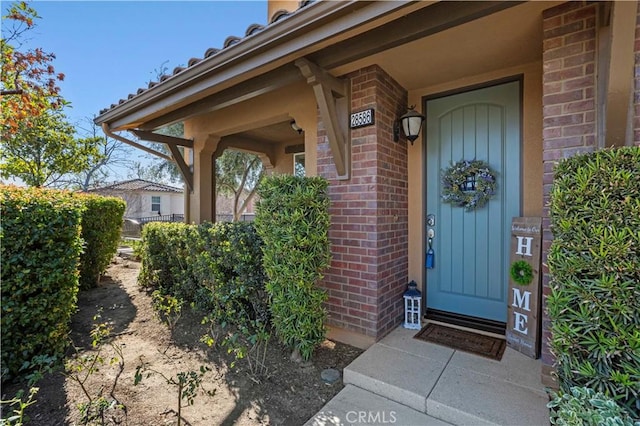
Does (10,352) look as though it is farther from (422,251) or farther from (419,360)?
(422,251)

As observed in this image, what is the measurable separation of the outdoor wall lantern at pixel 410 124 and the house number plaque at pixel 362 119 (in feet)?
1.42

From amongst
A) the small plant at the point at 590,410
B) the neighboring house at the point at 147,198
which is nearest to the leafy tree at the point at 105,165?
the neighboring house at the point at 147,198

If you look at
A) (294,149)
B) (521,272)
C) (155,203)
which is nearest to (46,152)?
(294,149)

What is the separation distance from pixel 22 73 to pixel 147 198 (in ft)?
47.2

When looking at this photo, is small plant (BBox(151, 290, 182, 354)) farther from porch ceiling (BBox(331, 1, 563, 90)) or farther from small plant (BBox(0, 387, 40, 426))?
porch ceiling (BBox(331, 1, 563, 90))

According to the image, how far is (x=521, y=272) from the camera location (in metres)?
2.71

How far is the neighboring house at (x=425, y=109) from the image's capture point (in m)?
2.02

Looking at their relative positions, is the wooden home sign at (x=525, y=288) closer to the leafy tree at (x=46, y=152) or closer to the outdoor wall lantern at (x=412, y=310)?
the outdoor wall lantern at (x=412, y=310)

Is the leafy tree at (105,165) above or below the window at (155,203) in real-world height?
above

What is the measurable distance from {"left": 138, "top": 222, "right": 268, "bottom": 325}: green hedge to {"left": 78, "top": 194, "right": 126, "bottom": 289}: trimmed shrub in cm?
91

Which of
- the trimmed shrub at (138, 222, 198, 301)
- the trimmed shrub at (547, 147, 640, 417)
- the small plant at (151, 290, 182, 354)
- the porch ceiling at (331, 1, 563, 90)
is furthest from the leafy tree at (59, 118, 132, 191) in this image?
the trimmed shrub at (547, 147, 640, 417)

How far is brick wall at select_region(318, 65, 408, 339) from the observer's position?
2.97 m

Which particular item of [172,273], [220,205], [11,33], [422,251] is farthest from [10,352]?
[220,205]

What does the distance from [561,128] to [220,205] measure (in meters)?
23.1
